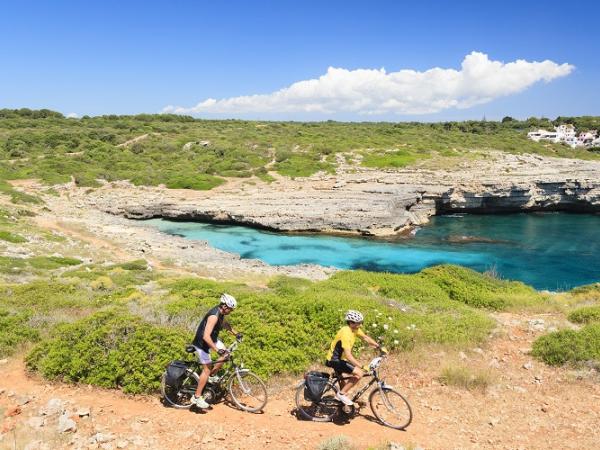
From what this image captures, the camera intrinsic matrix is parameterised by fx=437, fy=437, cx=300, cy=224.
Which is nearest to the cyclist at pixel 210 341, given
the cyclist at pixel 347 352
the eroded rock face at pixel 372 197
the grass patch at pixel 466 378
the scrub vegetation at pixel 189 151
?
the cyclist at pixel 347 352

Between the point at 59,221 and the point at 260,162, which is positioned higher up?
the point at 260,162

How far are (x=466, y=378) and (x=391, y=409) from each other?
8.83 feet

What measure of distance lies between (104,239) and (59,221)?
717 centimetres

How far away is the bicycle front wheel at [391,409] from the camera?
8.15 metres

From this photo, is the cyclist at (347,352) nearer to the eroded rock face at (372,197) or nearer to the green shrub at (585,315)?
the green shrub at (585,315)

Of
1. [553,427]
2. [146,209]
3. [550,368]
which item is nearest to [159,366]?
[553,427]

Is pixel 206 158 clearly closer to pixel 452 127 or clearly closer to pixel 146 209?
pixel 146 209

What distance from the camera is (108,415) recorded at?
830cm

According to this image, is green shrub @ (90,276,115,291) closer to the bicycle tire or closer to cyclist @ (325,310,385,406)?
the bicycle tire

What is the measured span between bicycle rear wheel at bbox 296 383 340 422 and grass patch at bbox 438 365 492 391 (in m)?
3.19

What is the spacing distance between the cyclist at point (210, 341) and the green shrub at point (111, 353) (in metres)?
1.32

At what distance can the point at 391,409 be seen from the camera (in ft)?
27.2

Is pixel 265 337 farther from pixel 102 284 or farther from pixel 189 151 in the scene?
pixel 189 151

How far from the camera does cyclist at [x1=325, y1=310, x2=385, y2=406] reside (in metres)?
7.92
